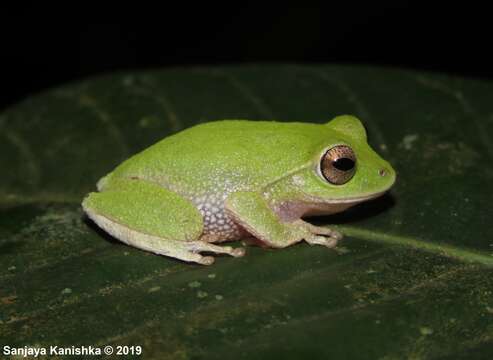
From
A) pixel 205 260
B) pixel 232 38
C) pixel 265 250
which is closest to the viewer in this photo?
pixel 205 260

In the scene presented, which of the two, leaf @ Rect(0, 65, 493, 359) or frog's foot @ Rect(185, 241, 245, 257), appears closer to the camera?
leaf @ Rect(0, 65, 493, 359)


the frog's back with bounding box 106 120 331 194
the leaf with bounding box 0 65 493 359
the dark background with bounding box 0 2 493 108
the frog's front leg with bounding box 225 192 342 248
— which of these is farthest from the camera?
the dark background with bounding box 0 2 493 108

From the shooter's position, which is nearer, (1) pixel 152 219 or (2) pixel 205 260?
(2) pixel 205 260

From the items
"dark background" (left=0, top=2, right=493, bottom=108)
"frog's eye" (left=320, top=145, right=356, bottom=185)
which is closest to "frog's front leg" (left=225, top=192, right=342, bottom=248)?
"frog's eye" (left=320, top=145, right=356, bottom=185)

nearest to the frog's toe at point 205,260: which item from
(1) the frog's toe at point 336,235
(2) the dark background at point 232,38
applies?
(1) the frog's toe at point 336,235

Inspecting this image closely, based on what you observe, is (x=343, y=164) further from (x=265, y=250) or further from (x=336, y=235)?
(x=265, y=250)

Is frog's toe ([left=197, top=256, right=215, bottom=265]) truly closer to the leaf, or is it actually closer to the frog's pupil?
the leaf

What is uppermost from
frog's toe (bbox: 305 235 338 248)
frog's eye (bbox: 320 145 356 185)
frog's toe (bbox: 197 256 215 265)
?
frog's eye (bbox: 320 145 356 185)

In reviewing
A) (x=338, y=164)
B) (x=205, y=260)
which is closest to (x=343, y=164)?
(x=338, y=164)
